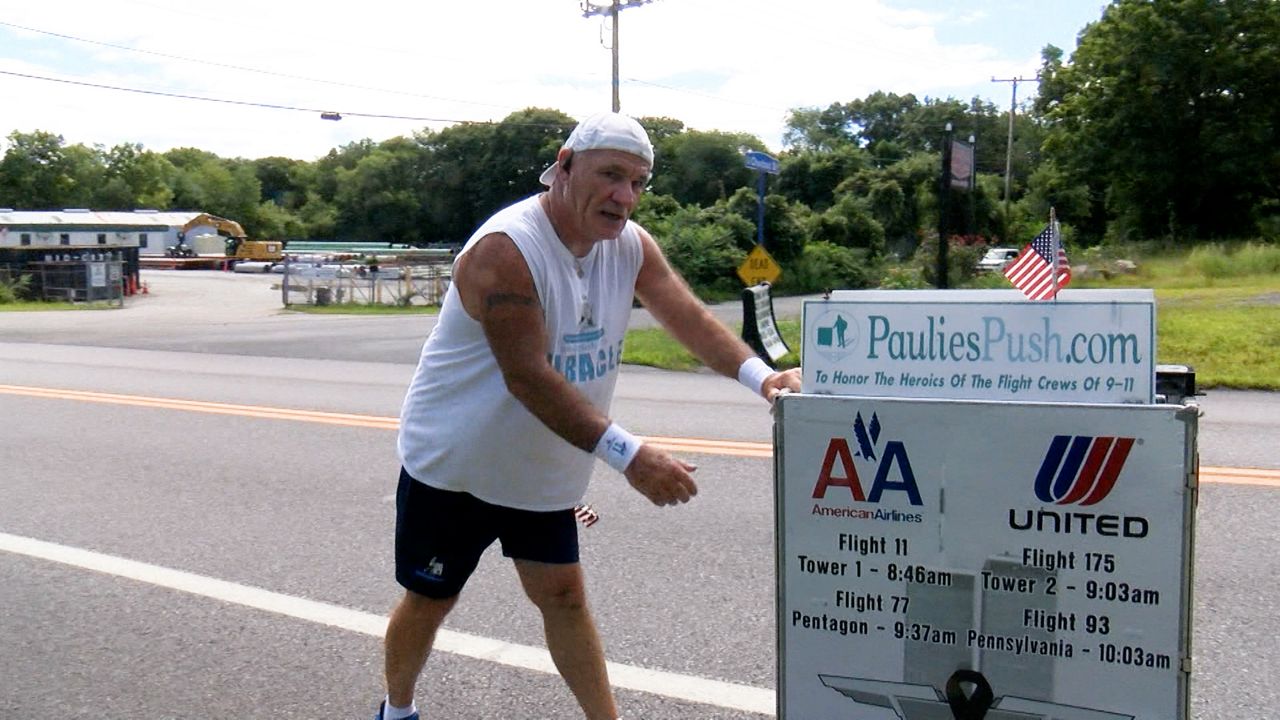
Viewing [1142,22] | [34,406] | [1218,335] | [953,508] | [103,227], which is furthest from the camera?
[103,227]

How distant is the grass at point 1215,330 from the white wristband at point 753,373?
61.6 inches

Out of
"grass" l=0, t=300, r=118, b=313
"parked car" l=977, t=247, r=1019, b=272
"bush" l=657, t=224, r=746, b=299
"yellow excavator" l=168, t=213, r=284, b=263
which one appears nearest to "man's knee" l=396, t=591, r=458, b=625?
"parked car" l=977, t=247, r=1019, b=272

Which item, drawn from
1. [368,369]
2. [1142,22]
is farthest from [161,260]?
[368,369]

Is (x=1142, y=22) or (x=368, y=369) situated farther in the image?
(x=1142, y=22)

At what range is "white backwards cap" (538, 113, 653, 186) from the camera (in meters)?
3.14

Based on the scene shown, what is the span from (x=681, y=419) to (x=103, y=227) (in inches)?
3039

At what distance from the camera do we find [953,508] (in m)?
2.80

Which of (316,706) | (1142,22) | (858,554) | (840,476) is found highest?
(1142,22)

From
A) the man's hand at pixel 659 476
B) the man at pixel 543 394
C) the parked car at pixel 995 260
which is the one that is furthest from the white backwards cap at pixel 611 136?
the parked car at pixel 995 260

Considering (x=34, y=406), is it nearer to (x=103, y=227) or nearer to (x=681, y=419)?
(x=681, y=419)

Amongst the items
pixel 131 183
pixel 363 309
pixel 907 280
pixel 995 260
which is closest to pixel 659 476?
pixel 907 280

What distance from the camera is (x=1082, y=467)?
105 inches

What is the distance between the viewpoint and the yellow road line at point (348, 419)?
25.2 feet

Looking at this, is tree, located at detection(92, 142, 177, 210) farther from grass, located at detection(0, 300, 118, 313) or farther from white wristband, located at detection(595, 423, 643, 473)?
white wristband, located at detection(595, 423, 643, 473)
